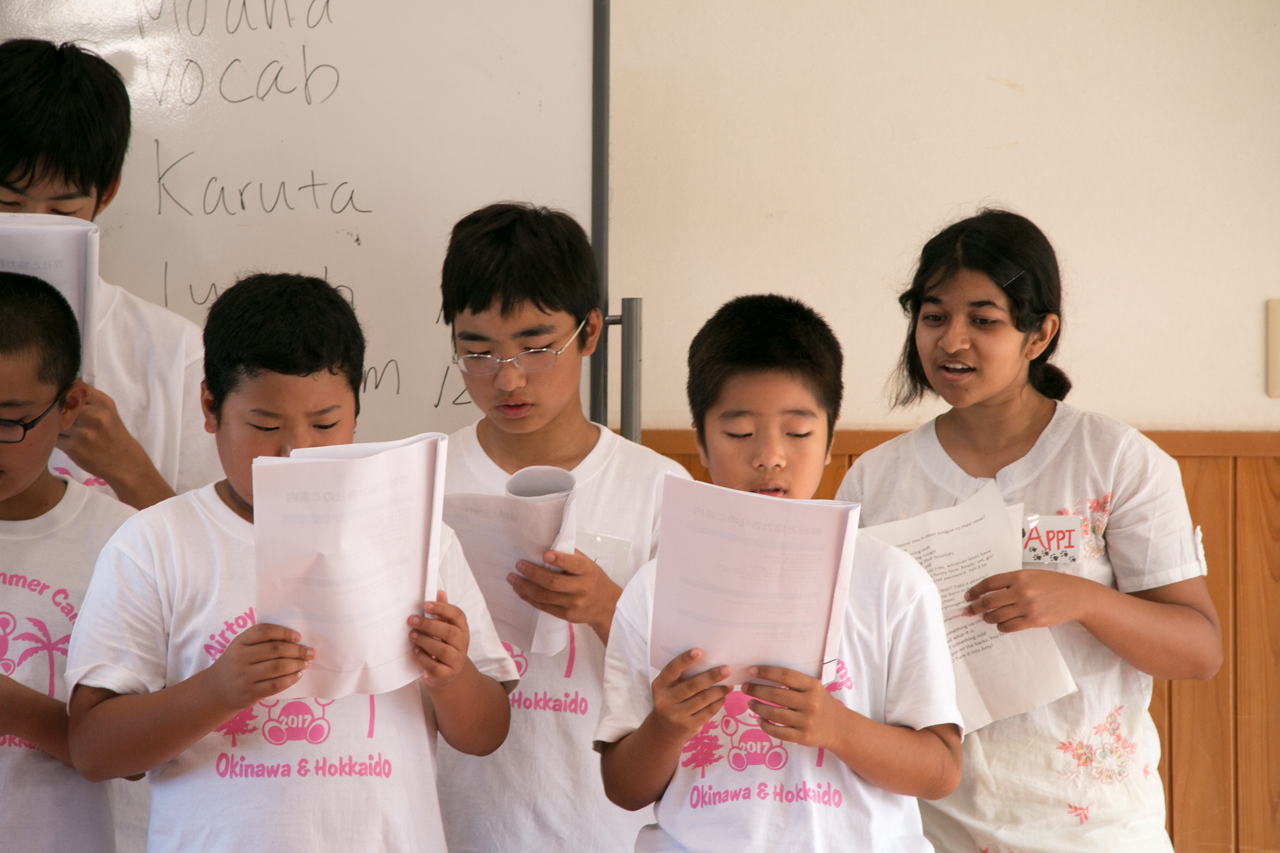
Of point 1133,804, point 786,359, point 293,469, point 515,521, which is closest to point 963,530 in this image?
point 786,359

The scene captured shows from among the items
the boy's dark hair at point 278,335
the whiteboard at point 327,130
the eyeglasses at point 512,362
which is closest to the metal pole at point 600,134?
the whiteboard at point 327,130

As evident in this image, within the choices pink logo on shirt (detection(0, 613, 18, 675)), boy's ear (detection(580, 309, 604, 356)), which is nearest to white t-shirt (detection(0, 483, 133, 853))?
pink logo on shirt (detection(0, 613, 18, 675))

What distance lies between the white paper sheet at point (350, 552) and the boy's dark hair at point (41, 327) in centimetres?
48

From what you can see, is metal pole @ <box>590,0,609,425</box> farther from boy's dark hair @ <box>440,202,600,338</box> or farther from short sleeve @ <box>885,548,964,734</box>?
short sleeve @ <box>885,548,964,734</box>

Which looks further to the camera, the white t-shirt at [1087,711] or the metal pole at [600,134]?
the metal pole at [600,134]

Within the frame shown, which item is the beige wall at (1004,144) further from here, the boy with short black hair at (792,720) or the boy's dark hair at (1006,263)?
the boy with short black hair at (792,720)

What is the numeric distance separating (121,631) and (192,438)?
0.56m

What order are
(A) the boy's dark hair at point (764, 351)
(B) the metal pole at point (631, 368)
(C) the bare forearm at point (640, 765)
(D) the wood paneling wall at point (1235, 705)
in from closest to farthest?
(C) the bare forearm at point (640, 765), (A) the boy's dark hair at point (764, 351), (B) the metal pole at point (631, 368), (D) the wood paneling wall at point (1235, 705)

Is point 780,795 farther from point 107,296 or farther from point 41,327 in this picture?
point 107,296

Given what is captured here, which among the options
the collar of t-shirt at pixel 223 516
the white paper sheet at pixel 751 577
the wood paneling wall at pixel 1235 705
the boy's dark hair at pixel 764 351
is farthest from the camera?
the wood paneling wall at pixel 1235 705

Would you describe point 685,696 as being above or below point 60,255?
below

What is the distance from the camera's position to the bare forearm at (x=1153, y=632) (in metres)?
1.40

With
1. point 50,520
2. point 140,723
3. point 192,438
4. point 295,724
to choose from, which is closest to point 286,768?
point 295,724

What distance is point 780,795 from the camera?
1082 mm
